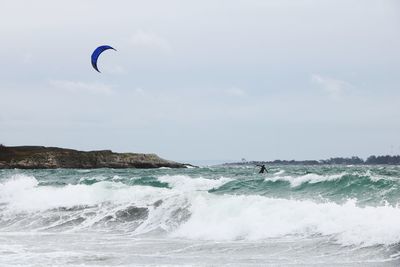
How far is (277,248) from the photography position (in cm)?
1427

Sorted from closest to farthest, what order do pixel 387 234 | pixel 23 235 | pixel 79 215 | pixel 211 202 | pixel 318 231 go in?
pixel 387 234, pixel 318 231, pixel 23 235, pixel 211 202, pixel 79 215

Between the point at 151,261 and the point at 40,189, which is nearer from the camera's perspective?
the point at 151,261

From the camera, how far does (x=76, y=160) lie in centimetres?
9806

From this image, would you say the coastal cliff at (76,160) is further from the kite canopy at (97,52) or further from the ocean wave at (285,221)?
the ocean wave at (285,221)

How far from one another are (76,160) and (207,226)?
82.4 meters

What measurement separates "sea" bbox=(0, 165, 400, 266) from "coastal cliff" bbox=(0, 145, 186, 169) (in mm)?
69283

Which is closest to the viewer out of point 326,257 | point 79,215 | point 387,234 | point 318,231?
point 326,257

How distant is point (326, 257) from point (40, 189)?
1869 centimetres

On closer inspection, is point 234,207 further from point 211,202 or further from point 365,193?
point 365,193

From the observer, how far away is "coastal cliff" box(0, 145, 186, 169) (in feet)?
314

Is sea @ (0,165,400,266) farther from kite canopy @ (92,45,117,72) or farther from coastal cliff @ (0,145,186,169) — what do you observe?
coastal cliff @ (0,145,186,169)

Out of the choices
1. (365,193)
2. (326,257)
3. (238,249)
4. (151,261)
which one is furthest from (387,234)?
(365,193)

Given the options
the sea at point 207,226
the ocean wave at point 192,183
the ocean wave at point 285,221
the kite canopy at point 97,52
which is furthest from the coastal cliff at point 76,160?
the ocean wave at point 285,221

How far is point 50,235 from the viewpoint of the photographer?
17969mm
